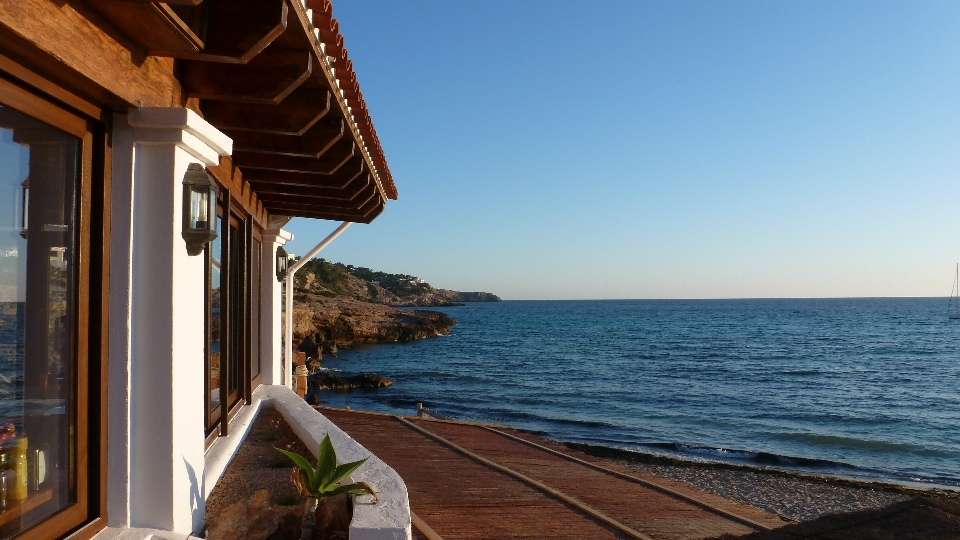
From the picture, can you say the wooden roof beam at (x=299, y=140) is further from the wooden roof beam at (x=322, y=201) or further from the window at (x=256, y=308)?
the window at (x=256, y=308)

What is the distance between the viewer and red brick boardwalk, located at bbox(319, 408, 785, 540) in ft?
18.5

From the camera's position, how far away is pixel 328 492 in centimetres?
324

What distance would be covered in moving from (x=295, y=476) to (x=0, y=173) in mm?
1919

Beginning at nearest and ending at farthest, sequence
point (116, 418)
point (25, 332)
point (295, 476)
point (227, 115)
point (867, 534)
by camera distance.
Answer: point (25, 332), point (116, 418), point (295, 476), point (227, 115), point (867, 534)

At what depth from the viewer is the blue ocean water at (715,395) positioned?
19.0 meters

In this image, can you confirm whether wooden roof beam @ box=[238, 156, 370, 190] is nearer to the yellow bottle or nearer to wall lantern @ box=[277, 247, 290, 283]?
wall lantern @ box=[277, 247, 290, 283]

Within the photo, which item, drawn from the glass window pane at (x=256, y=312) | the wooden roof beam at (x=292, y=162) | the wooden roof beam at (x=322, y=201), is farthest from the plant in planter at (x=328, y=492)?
the glass window pane at (x=256, y=312)

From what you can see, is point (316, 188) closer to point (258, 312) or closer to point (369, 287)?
point (258, 312)

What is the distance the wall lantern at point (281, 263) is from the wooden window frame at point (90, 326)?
16.9 ft

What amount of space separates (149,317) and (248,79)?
3.87ft

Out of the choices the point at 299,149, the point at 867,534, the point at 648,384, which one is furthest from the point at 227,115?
the point at 648,384

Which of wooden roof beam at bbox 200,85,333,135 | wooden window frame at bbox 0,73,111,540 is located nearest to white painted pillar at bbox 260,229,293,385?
wooden roof beam at bbox 200,85,333,135

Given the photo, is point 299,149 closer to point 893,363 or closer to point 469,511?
point 469,511

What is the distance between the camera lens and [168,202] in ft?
8.83
